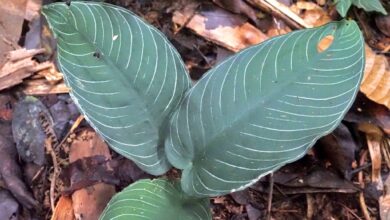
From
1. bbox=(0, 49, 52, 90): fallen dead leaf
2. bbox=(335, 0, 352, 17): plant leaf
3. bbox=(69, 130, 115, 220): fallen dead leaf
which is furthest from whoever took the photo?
bbox=(0, 49, 52, 90): fallen dead leaf

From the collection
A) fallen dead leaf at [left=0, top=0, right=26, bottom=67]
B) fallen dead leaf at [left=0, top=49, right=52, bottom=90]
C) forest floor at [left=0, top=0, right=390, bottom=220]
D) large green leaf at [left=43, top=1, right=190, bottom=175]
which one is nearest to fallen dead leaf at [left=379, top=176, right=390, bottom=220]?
forest floor at [left=0, top=0, right=390, bottom=220]

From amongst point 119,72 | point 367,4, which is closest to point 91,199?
point 119,72

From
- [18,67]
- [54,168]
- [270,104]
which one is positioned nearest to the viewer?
[270,104]

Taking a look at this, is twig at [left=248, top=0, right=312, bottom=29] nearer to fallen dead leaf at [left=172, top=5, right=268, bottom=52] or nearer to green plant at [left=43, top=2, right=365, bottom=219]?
fallen dead leaf at [left=172, top=5, right=268, bottom=52]

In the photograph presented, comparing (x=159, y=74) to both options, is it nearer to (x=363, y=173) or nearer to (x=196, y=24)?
(x=196, y=24)

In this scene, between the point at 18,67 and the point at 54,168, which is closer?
the point at 54,168

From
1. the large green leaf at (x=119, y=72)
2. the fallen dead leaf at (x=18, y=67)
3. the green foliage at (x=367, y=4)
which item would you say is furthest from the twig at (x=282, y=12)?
the fallen dead leaf at (x=18, y=67)

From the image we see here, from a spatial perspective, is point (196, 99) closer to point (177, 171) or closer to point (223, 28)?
point (177, 171)
